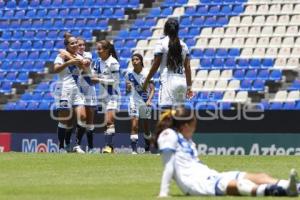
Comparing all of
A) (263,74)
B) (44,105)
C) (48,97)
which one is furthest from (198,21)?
(44,105)

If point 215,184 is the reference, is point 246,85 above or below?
above

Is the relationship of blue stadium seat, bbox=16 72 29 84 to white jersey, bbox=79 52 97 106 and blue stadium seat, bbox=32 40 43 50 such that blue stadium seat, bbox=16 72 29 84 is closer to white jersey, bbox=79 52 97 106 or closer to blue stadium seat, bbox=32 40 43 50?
blue stadium seat, bbox=32 40 43 50

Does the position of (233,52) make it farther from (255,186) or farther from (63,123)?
(255,186)

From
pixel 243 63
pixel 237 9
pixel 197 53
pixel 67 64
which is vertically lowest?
pixel 67 64

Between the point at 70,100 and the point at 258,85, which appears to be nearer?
the point at 70,100

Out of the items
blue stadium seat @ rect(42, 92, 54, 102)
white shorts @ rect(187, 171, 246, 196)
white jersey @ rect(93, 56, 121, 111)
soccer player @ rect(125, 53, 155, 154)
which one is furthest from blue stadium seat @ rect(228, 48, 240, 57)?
white shorts @ rect(187, 171, 246, 196)

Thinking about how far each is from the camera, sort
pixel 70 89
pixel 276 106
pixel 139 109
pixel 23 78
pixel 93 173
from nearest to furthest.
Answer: pixel 93 173 → pixel 70 89 → pixel 139 109 → pixel 276 106 → pixel 23 78

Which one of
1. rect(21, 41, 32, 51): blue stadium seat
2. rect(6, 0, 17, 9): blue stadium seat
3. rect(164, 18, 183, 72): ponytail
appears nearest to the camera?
rect(164, 18, 183, 72): ponytail

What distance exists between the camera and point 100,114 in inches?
1007

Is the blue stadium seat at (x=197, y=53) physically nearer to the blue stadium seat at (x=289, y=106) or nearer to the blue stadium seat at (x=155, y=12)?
the blue stadium seat at (x=155, y=12)

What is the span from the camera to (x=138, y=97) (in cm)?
2138

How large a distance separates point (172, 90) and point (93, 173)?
263cm

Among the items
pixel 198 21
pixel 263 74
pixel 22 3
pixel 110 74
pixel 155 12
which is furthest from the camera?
pixel 22 3

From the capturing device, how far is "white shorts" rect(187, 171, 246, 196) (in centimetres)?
1044
